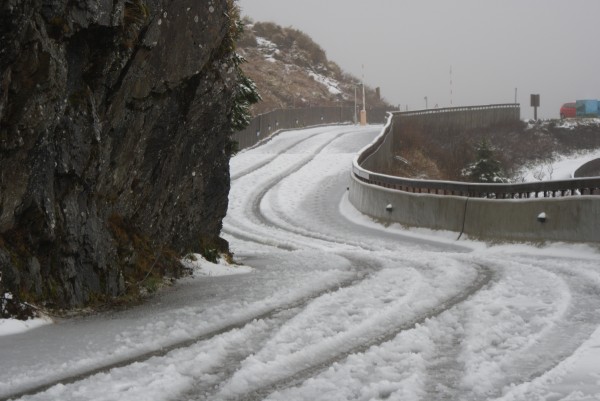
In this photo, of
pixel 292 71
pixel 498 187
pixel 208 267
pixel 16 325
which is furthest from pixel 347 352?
pixel 292 71

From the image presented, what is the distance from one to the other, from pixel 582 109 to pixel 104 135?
294ft

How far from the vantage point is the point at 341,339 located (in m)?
7.72

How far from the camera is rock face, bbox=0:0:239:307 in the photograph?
322 inches

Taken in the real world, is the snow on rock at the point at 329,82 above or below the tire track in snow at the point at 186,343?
above

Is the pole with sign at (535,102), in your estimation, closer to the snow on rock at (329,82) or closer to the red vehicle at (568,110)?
the red vehicle at (568,110)

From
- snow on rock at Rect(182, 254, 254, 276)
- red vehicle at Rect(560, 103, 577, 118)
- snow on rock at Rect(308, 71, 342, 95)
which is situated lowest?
snow on rock at Rect(182, 254, 254, 276)

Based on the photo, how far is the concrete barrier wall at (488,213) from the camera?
16234mm

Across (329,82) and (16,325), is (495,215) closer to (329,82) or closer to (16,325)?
(16,325)

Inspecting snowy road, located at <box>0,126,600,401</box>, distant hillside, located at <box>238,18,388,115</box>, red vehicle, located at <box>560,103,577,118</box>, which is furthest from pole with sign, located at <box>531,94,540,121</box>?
snowy road, located at <box>0,126,600,401</box>

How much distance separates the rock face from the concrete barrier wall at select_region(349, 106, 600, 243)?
726 centimetres

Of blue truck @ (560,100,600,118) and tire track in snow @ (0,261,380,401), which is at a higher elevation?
blue truck @ (560,100,600,118)

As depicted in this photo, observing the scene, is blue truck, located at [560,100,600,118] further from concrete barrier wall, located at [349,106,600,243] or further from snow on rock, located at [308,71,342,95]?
concrete barrier wall, located at [349,106,600,243]

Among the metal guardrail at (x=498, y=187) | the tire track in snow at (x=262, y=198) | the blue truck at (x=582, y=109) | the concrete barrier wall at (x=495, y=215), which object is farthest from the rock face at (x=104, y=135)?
the blue truck at (x=582, y=109)

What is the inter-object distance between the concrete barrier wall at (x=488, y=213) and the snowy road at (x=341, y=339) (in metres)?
2.24
